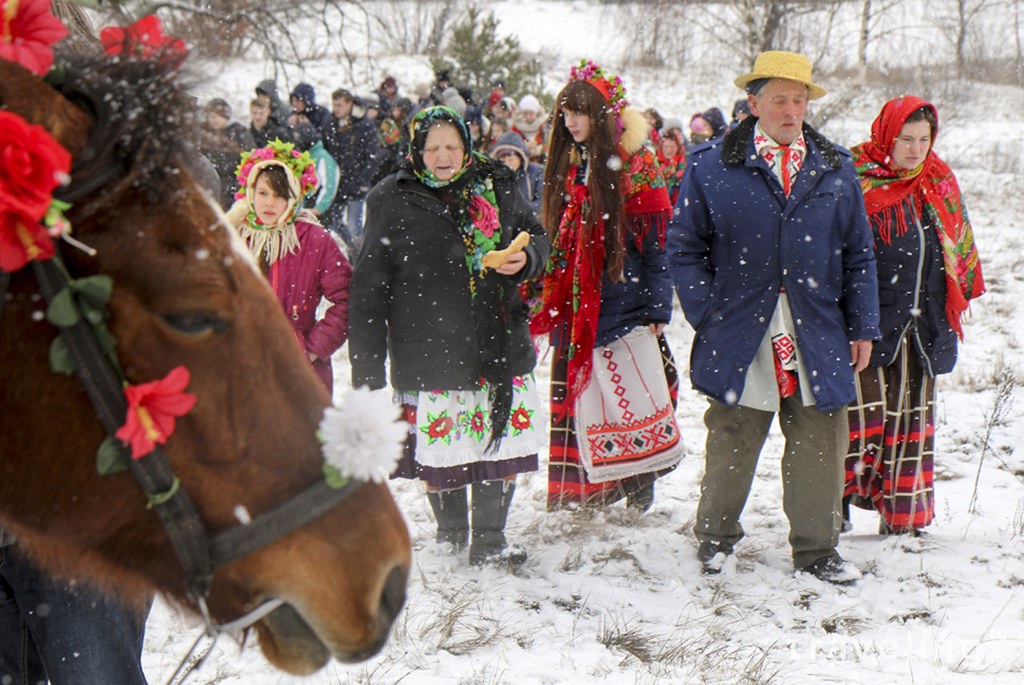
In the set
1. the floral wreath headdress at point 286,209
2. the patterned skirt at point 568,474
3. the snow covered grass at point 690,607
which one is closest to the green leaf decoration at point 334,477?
the snow covered grass at point 690,607

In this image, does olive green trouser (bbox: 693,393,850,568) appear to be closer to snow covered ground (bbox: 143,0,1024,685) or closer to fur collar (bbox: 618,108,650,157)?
snow covered ground (bbox: 143,0,1024,685)

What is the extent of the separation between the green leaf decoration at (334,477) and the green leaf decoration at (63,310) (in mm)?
397

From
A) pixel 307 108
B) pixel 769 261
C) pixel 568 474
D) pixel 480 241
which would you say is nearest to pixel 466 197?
pixel 480 241

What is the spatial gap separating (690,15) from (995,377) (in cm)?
2075

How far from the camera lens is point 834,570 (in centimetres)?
353

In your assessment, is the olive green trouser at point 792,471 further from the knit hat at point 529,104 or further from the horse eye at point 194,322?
the knit hat at point 529,104

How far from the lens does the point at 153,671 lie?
9.42ft

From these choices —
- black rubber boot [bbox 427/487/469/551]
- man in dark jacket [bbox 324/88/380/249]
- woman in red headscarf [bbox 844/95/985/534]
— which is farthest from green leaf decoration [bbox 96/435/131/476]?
man in dark jacket [bbox 324/88/380/249]

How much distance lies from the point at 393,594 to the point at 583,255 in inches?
122

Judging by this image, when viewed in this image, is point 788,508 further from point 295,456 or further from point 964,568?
point 295,456

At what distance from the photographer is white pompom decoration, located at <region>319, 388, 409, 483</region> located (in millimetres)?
1169

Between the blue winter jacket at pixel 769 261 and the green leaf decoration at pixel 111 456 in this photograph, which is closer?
the green leaf decoration at pixel 111 456

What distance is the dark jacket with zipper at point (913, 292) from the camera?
382 centimetres

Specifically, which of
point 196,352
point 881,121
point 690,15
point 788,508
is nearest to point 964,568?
point 788,508
